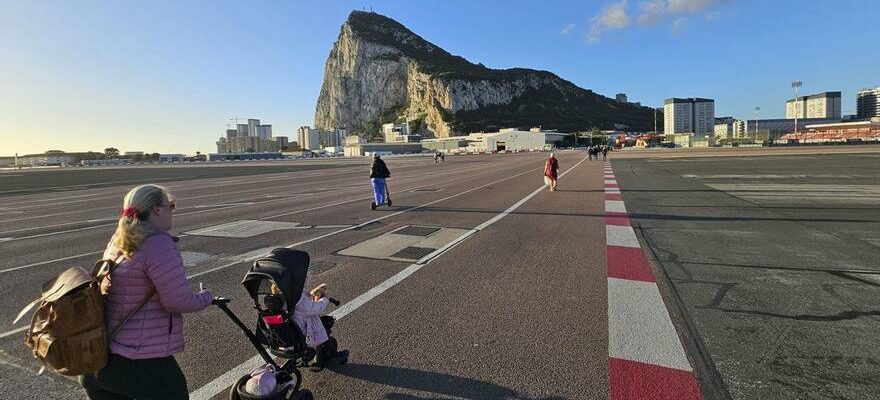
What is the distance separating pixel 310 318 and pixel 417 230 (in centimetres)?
608

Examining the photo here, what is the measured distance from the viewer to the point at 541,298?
5133 millimetres

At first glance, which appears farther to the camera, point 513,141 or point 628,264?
point 513,141

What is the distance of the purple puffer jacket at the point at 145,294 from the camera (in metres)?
2.37

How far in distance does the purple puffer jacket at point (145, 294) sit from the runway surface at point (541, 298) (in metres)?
1.01

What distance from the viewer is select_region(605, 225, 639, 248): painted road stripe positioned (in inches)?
312

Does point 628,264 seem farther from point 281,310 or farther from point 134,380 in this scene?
point 134,380

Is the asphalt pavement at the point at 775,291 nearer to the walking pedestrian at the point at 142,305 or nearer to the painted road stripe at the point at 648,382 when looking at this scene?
the painted road stripe at the point at 648,382

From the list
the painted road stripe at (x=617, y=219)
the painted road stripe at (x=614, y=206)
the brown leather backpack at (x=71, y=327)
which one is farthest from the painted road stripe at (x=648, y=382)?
the painted road stripe at (x=614, y=206)

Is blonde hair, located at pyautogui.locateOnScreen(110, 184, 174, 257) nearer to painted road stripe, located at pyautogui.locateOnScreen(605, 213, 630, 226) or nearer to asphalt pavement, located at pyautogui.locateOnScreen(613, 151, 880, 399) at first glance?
asphalt pavement, located at pyautogui.locateOnScreen(613, 151, 880, 399)

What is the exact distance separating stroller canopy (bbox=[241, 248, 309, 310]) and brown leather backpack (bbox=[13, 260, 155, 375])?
861 millimetres

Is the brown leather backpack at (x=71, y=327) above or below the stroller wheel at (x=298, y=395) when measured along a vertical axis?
above

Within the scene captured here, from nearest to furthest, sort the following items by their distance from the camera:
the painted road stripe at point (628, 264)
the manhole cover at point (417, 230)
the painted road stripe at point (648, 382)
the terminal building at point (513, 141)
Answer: the painted road stripe at point (648, 382)
the painted road stripe at point (628, 264)
the manhole cover at point (417, 230)
the terminal building at point (513, 141)

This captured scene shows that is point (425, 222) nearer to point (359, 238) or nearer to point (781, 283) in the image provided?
point (359, 238)

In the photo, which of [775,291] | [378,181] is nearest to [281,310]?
[775,291]
